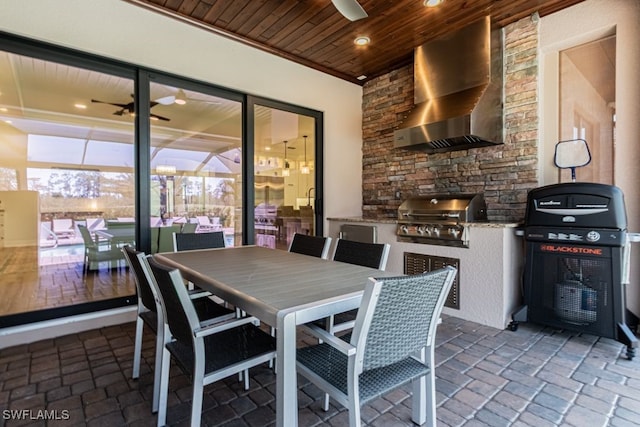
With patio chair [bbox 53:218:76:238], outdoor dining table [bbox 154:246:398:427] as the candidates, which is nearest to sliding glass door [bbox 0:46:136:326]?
patio chair [bbox 53:218:76:238]

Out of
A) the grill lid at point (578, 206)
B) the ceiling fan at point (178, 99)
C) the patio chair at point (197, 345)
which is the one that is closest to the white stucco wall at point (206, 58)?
the ceiling fan at point (178, 99)

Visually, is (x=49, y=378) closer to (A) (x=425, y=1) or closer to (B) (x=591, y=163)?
(A) (x=425, y=1)

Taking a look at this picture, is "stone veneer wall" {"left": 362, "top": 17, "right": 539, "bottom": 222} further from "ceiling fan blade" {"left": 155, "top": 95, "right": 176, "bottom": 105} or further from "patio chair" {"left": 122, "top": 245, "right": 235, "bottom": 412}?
"patio chair" {"left": 122, "top": 245, "right": 235, "bottom": 412}

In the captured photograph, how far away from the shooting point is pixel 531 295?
107 inches

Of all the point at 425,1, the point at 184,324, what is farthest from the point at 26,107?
the point at 425,1

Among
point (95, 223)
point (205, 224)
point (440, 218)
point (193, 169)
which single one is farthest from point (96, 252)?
point (440, 218)

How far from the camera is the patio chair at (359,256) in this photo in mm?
2002

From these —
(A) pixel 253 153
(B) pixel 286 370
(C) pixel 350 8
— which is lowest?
(B) pixel 286 370

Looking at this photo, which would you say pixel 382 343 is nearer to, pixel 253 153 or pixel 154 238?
pixel 154 238

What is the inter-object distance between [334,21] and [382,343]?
9.87ft

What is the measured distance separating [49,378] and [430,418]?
2.22 metres

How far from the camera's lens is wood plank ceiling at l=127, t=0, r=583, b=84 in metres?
2.84

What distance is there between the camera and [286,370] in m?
1.08

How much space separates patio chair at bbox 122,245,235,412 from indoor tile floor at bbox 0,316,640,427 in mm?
166
